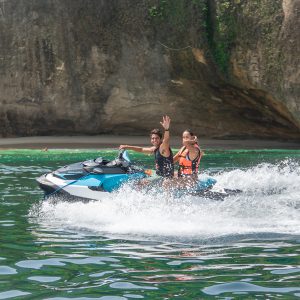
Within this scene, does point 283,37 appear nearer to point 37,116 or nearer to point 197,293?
point 37,116

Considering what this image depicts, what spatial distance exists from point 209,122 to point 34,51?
10.7 metres

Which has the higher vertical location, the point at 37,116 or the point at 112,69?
the point at 112,69

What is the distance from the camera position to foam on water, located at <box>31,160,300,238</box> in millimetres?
9102

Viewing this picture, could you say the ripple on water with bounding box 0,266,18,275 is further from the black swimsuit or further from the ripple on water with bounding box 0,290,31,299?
the black swimsuit

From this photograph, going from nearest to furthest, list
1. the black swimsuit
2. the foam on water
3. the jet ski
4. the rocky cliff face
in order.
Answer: the foam on water < the jet ski < the black swimsuit < the rocky cliff face

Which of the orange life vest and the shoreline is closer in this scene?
the orange life vest

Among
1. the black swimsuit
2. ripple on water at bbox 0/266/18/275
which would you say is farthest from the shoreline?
ripple on water at bbox 0/266/18/275

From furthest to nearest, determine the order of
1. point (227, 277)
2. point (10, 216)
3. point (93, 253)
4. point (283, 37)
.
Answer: point (283, 37), point (10, 216), point (93, 253), point (227, 277)

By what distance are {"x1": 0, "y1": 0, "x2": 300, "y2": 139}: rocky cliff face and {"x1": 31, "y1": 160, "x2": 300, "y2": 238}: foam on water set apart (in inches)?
960

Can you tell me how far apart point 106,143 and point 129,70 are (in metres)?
4.54

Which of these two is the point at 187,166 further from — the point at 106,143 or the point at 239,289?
the point at 106,143

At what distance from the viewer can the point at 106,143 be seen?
36188 mm

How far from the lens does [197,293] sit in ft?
19.9

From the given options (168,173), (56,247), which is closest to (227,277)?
(56,247)
